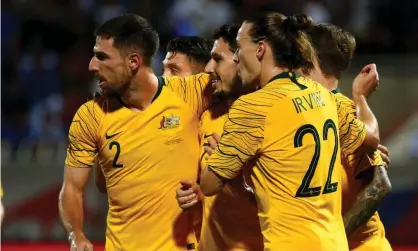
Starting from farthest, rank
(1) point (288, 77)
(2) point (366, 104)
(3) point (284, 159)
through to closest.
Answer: (2) point (366, 104) < (1) point (288, 77) < (3) point (284, 159)

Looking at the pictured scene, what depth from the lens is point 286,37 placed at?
11.4 ft

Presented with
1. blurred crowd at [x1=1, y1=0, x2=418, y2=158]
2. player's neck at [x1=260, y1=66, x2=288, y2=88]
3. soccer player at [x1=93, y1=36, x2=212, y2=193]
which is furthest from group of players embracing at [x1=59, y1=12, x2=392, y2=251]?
blurred crowd at [x1=1, y1=0, x2=418, y2=158]

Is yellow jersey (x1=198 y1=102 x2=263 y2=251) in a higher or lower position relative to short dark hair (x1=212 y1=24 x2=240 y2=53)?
lower

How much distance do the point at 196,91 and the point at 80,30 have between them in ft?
17.2

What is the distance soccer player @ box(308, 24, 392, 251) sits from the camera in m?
3.89

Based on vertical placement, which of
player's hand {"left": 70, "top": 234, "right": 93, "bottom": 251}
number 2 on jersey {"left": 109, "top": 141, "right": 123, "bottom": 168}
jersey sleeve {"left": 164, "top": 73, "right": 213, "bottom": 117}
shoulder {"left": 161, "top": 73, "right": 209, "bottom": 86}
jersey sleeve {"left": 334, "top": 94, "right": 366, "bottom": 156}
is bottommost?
player's hand {"left": 70, "top": 234, "right": 93, "bottom": 251}

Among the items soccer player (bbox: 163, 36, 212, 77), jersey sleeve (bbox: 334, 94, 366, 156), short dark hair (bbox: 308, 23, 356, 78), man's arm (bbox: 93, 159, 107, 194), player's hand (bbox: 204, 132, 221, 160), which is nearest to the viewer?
player's hand (bbox: 204, 132, 221, 160)

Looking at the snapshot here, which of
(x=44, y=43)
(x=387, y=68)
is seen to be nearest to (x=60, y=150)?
(x=44, y=43)

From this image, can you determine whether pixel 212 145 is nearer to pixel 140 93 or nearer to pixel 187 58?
pixel 140 93

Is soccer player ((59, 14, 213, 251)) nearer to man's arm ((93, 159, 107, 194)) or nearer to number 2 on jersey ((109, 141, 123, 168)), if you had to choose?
number 2 on jersey ((109, 141, 123, 168))

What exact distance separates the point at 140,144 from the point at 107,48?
470 millimetres

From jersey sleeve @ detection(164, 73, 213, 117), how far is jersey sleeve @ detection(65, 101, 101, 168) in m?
0.41

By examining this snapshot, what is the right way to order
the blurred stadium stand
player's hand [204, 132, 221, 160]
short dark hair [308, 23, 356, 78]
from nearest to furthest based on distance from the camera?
player's hand [204, 132, 221, 160]
short dark hair [308, 23, 356, 78]
the blurred stadium stand

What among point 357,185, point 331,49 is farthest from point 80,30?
point 357,185
